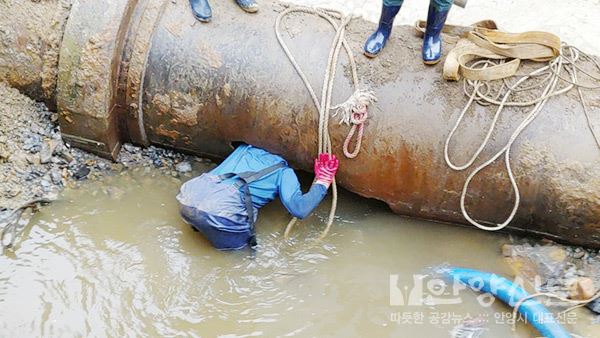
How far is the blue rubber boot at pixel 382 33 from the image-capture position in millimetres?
3650

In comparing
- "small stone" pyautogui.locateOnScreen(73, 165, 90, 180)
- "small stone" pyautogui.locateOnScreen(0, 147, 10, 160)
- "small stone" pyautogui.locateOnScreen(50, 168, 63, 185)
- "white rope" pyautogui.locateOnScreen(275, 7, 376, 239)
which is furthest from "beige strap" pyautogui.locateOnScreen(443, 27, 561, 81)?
"small stone" pyautogui.locateOnScreen(0, 147, 10, 160)

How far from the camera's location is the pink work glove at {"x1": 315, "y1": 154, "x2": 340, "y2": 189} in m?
3.73

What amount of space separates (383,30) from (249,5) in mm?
785

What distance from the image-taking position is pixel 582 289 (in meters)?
3.56

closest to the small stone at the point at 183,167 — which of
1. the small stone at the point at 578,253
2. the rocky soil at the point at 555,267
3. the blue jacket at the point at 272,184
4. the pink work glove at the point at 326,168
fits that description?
the blue jacket at the point at 272,184

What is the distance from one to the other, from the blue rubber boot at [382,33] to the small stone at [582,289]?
5.49 feet

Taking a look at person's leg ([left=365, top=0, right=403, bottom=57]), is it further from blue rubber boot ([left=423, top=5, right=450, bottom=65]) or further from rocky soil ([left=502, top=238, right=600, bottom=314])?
rocky soil ([left=502, top=238, right=600, bottom=314])

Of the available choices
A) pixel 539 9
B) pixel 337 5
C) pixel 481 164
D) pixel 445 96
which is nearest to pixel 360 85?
pixel 445 96

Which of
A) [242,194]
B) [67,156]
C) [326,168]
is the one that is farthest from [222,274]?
[67,156]

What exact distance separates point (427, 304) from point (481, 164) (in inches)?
31.8

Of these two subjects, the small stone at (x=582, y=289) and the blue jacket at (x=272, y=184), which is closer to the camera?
the small stone at (x=582, y=289)

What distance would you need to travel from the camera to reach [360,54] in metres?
3.72

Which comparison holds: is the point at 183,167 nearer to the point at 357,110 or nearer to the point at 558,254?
the point at 357,110

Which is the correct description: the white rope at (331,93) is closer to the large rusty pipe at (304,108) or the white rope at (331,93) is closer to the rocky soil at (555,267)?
the large rusty pipe at (304,108)
